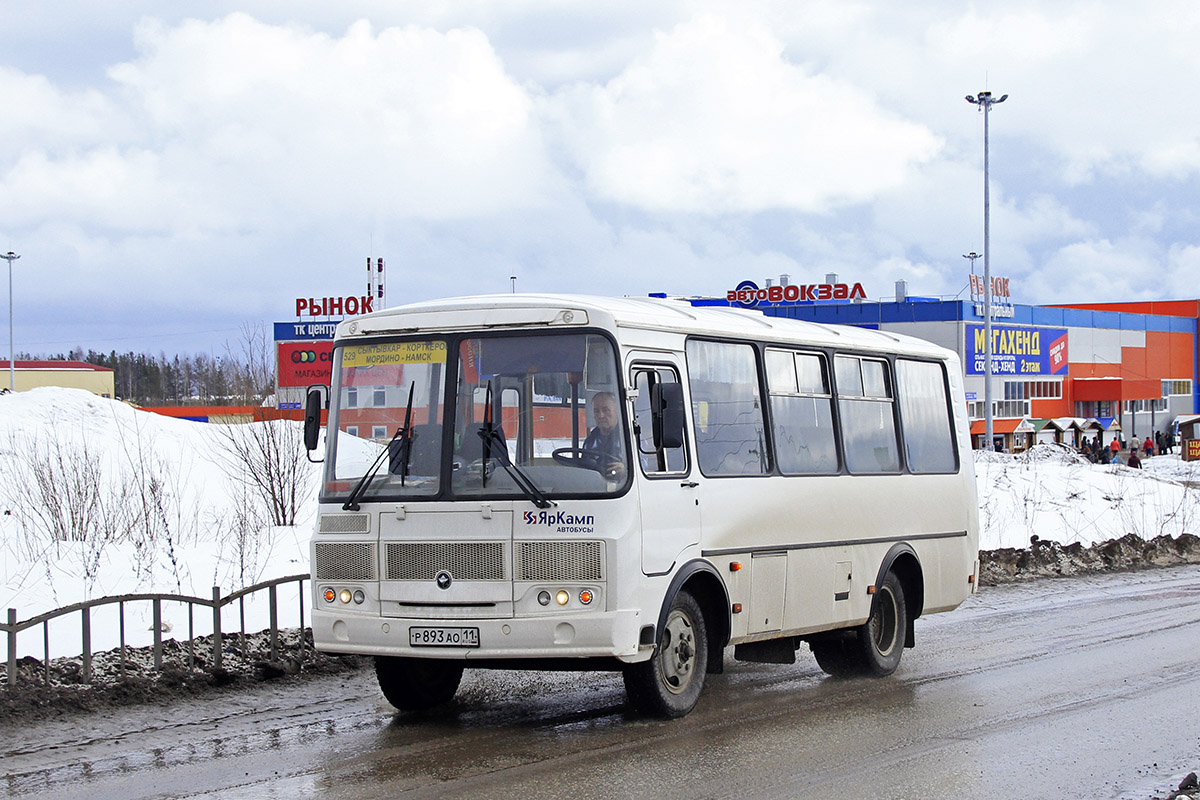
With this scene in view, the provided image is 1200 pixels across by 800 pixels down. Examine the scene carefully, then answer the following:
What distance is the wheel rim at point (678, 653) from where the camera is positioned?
9.63 meters

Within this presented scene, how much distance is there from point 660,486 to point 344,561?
214cm

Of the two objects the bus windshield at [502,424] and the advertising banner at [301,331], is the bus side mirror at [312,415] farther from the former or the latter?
the advertising banner at [301,331]

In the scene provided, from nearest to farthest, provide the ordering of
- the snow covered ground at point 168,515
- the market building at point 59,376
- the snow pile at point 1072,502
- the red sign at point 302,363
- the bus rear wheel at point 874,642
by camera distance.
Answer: the bus rear wheel at point 874,642 < the snow covered ground at point 168,515 < the snow pile at point 1072,502 < the red sign at point 302,363 < the market building at point 59,376

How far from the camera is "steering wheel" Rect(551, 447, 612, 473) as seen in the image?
914 centimetres

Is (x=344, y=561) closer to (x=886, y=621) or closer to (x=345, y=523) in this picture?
(x=345, y=523)

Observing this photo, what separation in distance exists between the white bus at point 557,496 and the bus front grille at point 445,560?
0.5 inches

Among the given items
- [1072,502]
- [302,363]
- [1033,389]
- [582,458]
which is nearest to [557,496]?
[582,458]

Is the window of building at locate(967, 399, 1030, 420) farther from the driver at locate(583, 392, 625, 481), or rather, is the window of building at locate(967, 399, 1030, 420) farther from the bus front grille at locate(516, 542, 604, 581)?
the bus front grille at locate(516, 542, 604, 581)

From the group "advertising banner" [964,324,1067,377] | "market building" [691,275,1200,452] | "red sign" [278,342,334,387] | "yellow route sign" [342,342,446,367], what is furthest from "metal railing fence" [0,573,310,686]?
"advertising banner" [964,324,1067,377]

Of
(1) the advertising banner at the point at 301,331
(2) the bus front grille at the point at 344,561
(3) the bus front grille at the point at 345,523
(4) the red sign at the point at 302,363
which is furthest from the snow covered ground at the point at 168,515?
(1) the advertising banner at the point at 301,331

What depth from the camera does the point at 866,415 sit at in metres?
12.4

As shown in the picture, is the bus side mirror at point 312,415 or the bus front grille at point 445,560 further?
the bus side mirror at point 312,415

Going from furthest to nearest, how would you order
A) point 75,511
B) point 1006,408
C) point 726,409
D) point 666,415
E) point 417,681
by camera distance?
point 1006,408 < point 75,511 < point 726,409 < point 417,681 < point 666,415

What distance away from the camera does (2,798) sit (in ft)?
25.1
